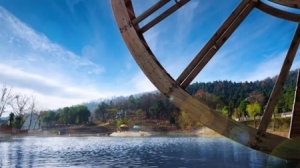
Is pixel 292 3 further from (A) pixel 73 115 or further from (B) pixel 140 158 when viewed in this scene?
(A) pixel 73 115

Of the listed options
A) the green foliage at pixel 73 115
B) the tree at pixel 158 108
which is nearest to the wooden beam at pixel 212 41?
the tree at pixel 158 108

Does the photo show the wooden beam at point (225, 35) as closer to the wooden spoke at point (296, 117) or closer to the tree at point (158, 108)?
the wooden spoke at point (296, 117)

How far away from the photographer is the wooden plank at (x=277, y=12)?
11.7ft

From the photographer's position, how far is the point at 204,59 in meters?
3.30

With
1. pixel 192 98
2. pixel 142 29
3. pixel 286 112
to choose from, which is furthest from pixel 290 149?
pixel 286 112

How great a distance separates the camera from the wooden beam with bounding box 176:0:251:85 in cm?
326

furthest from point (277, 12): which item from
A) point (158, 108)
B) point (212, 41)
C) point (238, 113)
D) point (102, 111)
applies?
point (102, 111)

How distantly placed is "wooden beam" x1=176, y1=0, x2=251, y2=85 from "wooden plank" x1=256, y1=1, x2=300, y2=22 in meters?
0.29

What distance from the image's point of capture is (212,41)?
331 centimetres

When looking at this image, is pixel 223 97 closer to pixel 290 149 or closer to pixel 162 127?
pixel 162 127

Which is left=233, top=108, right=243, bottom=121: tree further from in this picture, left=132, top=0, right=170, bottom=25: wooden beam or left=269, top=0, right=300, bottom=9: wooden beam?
left=269, top=0, right=300, bottom=9: wooden beam

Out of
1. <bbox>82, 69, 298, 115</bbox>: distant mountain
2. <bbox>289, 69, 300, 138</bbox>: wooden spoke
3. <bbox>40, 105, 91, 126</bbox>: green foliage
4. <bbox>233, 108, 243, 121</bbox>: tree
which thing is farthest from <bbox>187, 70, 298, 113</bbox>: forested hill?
<bbox>289, 69, 300, 138</bbox>: wooden spoke

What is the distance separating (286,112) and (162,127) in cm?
2559

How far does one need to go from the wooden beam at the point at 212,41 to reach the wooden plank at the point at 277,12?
0.29 m
